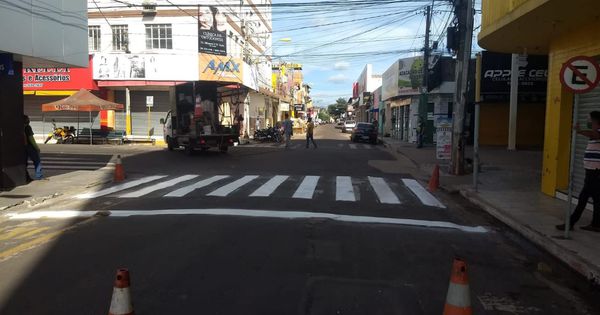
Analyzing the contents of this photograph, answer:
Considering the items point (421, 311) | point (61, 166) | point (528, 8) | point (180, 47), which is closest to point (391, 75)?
point (180, 47)

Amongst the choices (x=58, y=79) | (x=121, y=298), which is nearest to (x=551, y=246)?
(x=121, y=298)

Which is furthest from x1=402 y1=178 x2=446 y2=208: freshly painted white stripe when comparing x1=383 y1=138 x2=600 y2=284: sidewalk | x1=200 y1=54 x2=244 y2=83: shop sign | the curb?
x1=200 y1=54 x2=244 y2=83: shop sign

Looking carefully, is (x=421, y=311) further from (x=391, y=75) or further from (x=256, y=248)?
(x=391, y=75)

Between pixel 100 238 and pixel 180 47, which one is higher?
pixel 180 47

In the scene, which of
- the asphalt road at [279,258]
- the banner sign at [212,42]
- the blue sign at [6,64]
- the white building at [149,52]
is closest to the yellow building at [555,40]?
the asphalt road at [279,258]

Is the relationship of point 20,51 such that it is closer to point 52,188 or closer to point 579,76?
point 52,188

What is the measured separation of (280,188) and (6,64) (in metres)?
7.12

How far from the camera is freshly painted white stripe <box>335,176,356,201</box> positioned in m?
11.3

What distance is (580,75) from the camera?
7.23 m

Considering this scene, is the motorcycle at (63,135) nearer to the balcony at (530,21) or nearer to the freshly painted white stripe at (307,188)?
the freshly painted white stripe at (307,188)

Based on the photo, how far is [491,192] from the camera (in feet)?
40.6

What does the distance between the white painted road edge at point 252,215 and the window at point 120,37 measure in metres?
26.7

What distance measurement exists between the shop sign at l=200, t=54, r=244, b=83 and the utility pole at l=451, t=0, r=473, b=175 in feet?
68.0

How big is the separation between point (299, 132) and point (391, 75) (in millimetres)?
19029
